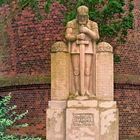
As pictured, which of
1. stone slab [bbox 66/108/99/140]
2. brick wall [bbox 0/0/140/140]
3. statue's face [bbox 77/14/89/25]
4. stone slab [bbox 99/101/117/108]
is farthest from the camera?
brick wall [bbox 0/0/140/140]

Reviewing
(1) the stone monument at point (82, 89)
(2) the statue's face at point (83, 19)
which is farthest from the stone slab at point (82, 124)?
(2) the statue's face at point (83, 19)

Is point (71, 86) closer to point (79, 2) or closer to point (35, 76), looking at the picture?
point (79, 2)

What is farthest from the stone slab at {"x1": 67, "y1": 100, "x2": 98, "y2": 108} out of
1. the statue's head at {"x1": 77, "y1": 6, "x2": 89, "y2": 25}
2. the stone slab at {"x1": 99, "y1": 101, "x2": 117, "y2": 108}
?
the statue's head at {"x1": 77, "y1": 6, "x2": 89, "y2": 25}

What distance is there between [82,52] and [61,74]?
59 cm

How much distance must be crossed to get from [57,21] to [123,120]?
12.4 ft

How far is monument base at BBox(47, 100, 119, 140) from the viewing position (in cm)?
1009

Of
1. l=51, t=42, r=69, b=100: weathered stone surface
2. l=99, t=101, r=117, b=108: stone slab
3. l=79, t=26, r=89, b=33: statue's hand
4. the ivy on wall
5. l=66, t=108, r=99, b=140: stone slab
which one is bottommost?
l=66, t=108, r=99, b=140: stone slab

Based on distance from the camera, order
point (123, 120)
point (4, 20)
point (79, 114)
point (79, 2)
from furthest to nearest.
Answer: point (4, 20) < point (123, 120) < point (79, 2) < point (79, 114)

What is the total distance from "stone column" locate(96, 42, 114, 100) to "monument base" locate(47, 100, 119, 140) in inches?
7.3

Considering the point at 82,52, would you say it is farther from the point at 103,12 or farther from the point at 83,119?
the point at 103,12

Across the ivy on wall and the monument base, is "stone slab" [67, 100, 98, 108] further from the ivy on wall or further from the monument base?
the ivy on wall

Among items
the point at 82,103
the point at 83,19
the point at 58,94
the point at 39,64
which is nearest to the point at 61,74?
the point at 58,94

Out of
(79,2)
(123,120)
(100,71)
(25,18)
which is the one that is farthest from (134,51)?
(100,71)

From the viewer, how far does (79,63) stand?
33.8 feet
